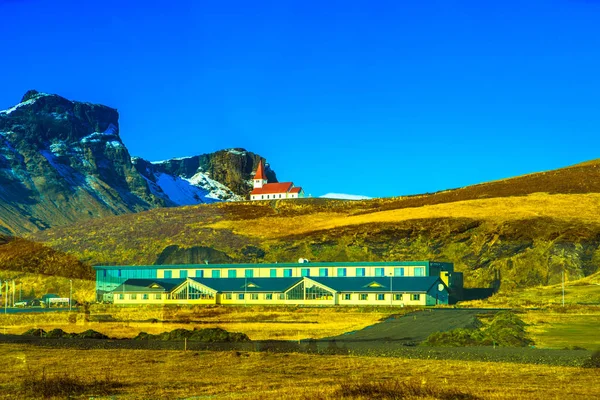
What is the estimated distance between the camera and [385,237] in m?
127

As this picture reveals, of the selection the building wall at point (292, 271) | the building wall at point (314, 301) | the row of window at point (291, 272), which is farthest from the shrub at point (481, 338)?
the row of window at point (291, 272)

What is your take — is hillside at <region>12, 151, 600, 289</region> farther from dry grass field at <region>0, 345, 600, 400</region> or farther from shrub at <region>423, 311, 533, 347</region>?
dry grass field at <region>0, 345, 600, 400</region>

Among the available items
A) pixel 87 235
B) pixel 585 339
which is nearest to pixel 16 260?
pixel 87 235

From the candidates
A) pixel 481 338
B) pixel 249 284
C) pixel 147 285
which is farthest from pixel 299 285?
pixel 481 338

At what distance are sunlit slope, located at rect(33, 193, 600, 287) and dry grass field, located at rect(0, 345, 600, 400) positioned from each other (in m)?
73.6

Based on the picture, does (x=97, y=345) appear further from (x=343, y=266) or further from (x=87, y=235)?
(x=87, y=235)

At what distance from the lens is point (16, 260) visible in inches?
5522

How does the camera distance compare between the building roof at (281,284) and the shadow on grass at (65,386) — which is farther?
the building roof at (281,284)

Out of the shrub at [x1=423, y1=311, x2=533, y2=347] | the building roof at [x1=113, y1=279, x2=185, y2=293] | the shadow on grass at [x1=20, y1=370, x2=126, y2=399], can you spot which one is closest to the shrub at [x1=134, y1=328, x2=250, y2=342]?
the shrub at [x1=423, y1=311, x2=533, y2=347]

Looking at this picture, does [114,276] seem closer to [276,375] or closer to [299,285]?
[299,285]

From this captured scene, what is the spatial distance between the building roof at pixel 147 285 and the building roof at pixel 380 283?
19.9 metres

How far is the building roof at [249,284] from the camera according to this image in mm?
98000

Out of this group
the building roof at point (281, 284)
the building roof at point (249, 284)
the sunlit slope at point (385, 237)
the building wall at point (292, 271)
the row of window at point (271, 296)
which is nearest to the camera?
the row of window at point (271, 296)

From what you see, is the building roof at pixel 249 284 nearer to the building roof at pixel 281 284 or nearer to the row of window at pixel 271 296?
the building roof at pixel 281 284
